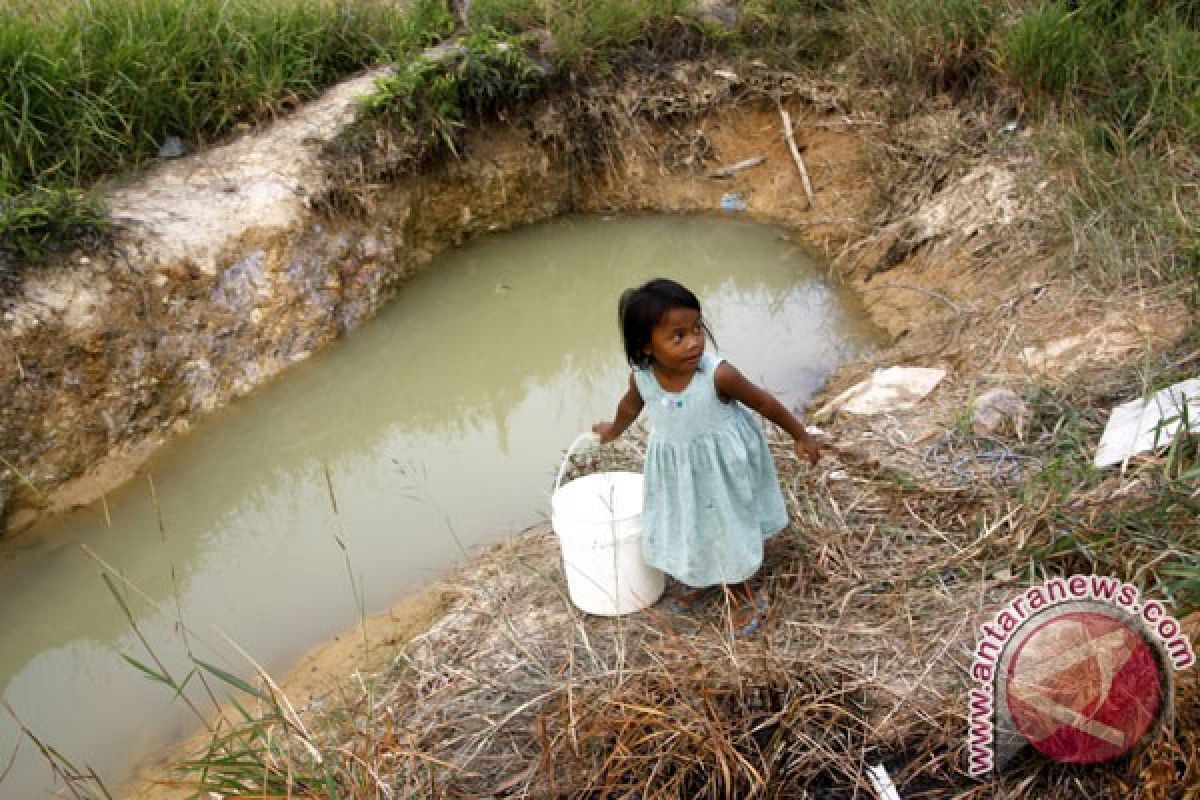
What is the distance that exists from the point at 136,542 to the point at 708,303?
276 cm

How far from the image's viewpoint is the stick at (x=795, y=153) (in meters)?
5.80

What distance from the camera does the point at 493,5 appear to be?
5.79 meters

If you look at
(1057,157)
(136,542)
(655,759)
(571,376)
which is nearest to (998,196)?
(1057,157)

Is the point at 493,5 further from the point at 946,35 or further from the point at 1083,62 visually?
the point at 1083,62

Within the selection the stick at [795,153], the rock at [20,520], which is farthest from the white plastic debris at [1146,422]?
the rock at [20,520]

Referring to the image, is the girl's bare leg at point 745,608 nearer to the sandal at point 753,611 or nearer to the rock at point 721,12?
the sandal at point 753,611

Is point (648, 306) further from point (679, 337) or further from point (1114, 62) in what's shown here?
point (1114, 62)

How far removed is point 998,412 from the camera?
116 inches

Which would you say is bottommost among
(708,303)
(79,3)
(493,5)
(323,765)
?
(708,303)

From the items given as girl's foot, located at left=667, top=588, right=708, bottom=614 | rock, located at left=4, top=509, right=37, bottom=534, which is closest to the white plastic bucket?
girl's foot, located at left=667, top=588, right=708, bottom=614

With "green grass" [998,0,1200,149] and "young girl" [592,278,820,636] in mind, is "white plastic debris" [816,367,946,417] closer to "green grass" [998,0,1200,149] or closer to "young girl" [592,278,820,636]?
"young girl" [592,278,820,636]

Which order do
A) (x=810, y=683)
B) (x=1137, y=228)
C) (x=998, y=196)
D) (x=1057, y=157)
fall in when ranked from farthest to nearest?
(x=998, y=196)
(x=1057, y=157)
(x=1137, y=228)
(x=810, y=683)

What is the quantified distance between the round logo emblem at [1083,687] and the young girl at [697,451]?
73cm

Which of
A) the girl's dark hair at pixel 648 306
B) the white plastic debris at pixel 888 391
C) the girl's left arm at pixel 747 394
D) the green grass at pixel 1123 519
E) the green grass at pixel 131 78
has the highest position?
the green grass at pixel 131 78
